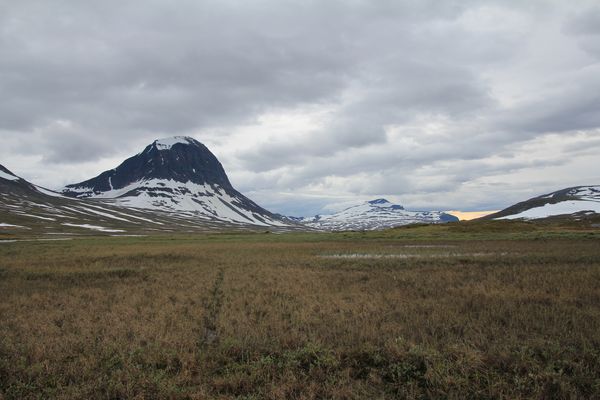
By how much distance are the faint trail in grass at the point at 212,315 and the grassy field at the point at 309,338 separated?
0.29 feet

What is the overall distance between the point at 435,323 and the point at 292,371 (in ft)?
19.6

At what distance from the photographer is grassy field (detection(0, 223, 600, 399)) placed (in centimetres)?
A: 809

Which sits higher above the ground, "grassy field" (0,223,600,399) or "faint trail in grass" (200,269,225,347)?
"grassy field" (0,223,600,399)

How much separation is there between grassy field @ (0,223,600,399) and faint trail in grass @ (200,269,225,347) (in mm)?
89

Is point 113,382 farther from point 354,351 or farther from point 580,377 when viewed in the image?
point 580,377

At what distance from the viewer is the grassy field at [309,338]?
809 cm

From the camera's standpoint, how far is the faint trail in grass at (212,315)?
1182cm

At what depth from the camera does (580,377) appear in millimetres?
7848

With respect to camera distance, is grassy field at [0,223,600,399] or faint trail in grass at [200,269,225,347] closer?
grassy field at [0,223,600,399]

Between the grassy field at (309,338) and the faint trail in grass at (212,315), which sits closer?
the grassy field at (309,338)

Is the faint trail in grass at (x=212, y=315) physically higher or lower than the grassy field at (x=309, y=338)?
lower

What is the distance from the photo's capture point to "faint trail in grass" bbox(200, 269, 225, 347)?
11.8m

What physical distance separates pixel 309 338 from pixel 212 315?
5.19 m

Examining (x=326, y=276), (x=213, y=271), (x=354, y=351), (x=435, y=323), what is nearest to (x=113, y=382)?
(x=354, y=351)
